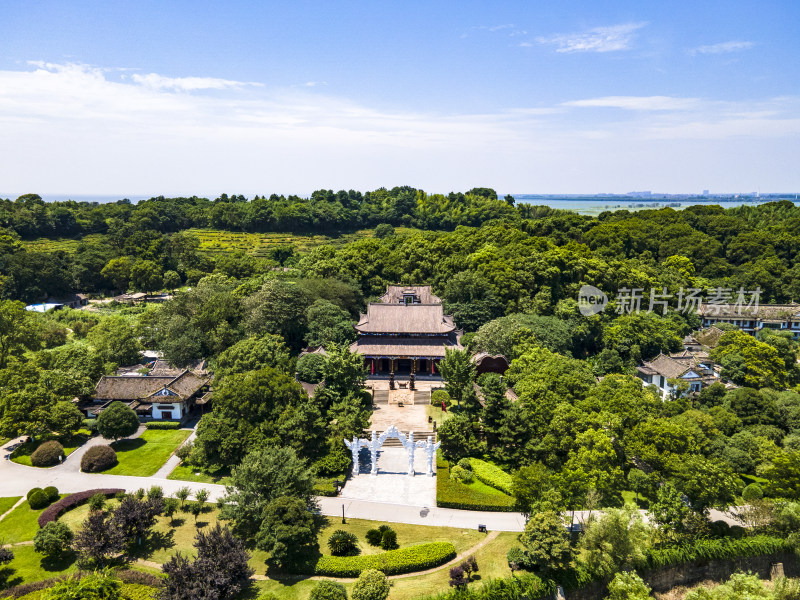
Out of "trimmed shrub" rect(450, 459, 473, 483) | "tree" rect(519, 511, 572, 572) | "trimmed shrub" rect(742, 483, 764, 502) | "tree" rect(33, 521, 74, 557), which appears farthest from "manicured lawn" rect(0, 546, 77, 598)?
"trimmed shrub" rect(742, 483, 764, 502)

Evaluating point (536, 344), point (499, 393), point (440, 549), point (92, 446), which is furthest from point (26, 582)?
point (536, 344)

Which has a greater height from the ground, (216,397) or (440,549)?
(216,397)

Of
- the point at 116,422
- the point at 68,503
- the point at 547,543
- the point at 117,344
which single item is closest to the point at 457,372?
the point at 547,543

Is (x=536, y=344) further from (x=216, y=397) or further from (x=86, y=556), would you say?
(x=86, y=556)

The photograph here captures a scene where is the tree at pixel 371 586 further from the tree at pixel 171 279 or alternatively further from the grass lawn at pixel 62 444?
the tree at pixel 171 279

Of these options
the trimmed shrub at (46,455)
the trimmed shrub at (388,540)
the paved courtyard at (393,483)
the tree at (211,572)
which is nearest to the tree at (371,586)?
the trimmed shrub at (388,540)

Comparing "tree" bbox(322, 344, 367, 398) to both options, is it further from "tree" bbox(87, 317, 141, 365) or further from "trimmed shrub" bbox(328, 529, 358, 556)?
"tree" bbox(87, 317, 141, 365)
